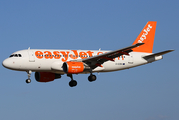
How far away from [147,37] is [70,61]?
1547 cm

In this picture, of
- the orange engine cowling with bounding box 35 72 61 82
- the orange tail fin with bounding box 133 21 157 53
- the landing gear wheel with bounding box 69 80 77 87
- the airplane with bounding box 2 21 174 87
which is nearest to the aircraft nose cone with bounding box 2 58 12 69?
the airplane with bounding box 2 21 174 87

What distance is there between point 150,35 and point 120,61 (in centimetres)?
817

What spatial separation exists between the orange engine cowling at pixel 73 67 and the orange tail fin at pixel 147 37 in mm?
12448

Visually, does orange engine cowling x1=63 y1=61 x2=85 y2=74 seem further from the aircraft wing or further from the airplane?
the aircraft wing

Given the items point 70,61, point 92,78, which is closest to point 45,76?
point 70,61

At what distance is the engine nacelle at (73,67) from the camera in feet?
141

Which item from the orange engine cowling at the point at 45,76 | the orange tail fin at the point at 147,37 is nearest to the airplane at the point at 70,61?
the orange engine cowling at the point at 45,76

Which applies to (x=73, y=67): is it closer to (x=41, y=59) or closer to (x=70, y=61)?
(x=70, y=61)

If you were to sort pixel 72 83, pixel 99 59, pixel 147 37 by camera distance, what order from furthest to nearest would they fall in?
1. pixel 147 37
2. pixel 72 83
3. pixel 99 59

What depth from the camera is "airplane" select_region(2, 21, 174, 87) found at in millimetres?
43562

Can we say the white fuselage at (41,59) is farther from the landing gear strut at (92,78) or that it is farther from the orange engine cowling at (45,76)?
the orange engine cowling at (45,76)

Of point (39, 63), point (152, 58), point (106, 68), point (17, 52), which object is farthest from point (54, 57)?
point (152, 58)

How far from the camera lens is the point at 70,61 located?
4438 centimetres

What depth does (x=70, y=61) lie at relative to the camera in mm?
44375
